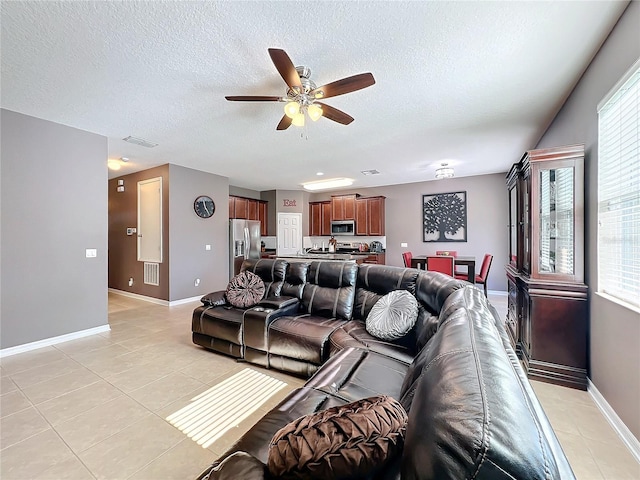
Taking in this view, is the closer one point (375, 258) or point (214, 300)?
point (214, 300)

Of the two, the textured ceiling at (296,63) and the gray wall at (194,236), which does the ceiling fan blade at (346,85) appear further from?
the gray wall at (194,236)

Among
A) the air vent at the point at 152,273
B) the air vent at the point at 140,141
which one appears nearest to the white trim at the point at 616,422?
the air vent at the point at 140,141

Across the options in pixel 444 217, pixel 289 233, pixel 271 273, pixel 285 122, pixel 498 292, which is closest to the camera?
pixel 285 122

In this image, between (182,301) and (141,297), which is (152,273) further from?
(182,301)

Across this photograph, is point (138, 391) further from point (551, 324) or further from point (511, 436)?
point (551, 324)

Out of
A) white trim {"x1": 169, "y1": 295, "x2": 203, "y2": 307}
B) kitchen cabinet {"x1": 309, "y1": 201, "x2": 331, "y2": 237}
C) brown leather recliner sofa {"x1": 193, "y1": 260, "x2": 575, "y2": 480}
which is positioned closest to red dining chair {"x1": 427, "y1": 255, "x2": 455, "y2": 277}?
brown leather recliner sofa {"x1": 193, "y1": 260, "x2": 575, "y2": 480}

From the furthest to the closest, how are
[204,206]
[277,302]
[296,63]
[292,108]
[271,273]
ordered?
1. [204,206]
2. [271,273]
3. [277,302]
4. [292,108]
5. [296,63]

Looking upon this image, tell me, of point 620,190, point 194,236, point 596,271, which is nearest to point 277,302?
point 596,271

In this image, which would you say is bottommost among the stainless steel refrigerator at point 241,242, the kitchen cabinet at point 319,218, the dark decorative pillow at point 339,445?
the dark decorative pillow at point 339,445

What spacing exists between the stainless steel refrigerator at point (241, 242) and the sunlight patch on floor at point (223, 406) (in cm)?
417

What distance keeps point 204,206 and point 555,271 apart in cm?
567

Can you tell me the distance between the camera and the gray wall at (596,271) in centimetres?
164

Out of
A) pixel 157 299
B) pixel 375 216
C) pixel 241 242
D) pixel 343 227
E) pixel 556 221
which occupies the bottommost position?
pixel 157 299

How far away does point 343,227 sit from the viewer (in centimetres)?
765
